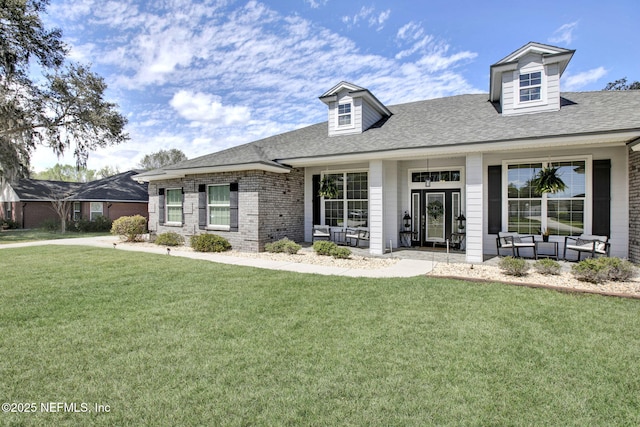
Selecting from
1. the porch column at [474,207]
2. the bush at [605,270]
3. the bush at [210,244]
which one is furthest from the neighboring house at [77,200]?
the bush at [605,270]

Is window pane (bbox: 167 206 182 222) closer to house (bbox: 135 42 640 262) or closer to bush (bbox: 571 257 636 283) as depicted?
house (bbox: 135 42 640 262)

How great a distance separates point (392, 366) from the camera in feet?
10.1

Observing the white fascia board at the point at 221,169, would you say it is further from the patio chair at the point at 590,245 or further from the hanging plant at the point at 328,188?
the patio chair at the point at 590,245

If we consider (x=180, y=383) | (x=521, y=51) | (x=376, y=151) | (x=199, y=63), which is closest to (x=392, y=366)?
(x=180, y=383)

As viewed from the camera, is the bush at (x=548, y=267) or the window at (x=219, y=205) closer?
the bush at (x=548, y=267)

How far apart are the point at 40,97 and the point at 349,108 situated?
62.5ft

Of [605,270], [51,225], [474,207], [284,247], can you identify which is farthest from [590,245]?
→ [51,225]

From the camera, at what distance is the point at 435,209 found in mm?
10836

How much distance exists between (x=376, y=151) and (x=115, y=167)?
7020cm

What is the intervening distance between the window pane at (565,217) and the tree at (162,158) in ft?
150

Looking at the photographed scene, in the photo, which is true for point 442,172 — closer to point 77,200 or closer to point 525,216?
point 525,216

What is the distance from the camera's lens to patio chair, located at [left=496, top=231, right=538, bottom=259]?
8578 mm

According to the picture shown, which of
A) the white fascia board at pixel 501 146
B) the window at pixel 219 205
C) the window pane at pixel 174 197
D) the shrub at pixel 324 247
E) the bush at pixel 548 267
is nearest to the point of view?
the bush at pixel 548 267

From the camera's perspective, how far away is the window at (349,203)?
1145 cm
